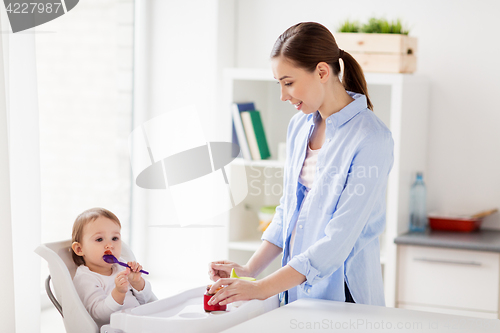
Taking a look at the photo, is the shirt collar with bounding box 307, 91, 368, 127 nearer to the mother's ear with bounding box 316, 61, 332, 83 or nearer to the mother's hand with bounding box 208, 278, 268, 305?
the mother's ear with bounding box 316, 61, 332, 83

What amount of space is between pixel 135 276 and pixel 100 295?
11cm

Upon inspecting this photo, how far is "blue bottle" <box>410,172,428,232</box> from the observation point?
109 inches

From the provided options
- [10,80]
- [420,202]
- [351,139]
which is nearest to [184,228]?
[420,202]

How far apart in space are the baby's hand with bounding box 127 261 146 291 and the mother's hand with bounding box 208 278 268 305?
12.4 inches

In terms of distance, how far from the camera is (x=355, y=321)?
134cm

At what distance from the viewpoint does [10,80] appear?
1.92 meters

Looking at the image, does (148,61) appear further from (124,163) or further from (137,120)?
(124,163)

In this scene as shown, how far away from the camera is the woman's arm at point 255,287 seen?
1388 mm

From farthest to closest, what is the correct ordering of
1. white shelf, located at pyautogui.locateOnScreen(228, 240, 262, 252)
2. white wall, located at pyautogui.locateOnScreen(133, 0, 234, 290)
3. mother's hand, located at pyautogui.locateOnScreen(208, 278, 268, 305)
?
white wall, located at pyautogui.locateOnScreen(133, 0, 234, 290), white shelf, located at pyautogui.locateOnScreen(228, 240, 262, 252), mother's hand, located at pyautogui.locateOnScreen(208, 278, 268, 305)

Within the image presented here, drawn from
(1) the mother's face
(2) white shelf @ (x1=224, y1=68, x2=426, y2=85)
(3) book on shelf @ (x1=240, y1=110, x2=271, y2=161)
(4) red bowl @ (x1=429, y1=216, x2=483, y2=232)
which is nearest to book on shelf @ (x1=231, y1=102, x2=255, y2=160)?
(3) book on shelf @ (x1=240, y1=110, x2=271, y2=161)

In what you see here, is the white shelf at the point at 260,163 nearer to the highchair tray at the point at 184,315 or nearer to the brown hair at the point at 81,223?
the brown hair at the point at 81,223

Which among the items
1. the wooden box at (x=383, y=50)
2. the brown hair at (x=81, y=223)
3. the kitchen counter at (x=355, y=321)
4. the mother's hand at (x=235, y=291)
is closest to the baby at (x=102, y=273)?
the brown hair at (x=81, y=223)

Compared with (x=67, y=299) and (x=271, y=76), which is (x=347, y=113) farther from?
(x=271, y=76)

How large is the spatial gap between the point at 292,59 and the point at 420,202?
1489 mm
